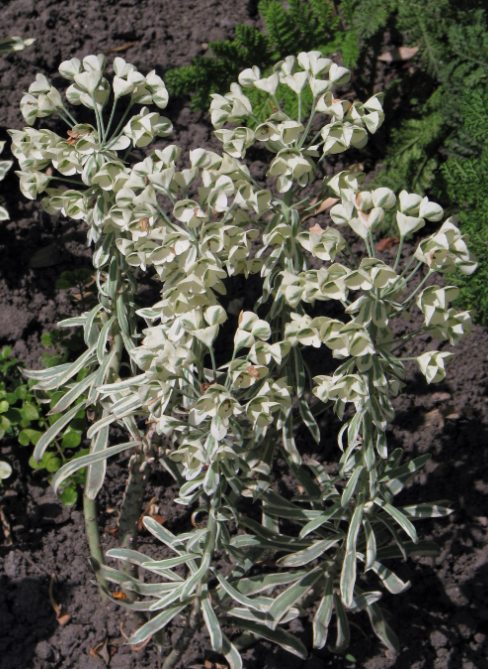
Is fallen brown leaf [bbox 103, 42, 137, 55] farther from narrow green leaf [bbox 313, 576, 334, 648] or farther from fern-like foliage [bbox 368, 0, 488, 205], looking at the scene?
narrow green leaf [bbox 313, 576, 334, 648]

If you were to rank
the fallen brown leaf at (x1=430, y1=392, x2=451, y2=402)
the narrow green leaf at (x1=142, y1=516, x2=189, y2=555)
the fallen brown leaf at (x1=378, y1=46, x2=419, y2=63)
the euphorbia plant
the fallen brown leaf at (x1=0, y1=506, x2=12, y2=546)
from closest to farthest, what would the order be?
the euphorbia plant → the narrow green leaf at (x1=142, y1=516, x2=189, y2=555) → the fallen brown leaf at (x1=0, y1=506, x2=12, y2=546) → the fallen brown leaf at (x1=430, y1=392, x2=451, y2=402) → the fallen brown leaf at (x1=378, y1=46, x2=419, y2=63)

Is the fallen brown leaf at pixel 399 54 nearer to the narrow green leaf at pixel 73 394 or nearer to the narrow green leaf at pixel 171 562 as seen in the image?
the narrow green leaf at pixel 73 394

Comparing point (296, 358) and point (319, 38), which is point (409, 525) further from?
point (319, 38)

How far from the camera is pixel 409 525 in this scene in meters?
1.79

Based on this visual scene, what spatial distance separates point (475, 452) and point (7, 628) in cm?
170

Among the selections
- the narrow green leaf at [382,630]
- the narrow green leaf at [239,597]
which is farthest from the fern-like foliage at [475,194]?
the narrow green leaf at [239,597]

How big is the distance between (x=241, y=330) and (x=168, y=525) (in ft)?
3.85

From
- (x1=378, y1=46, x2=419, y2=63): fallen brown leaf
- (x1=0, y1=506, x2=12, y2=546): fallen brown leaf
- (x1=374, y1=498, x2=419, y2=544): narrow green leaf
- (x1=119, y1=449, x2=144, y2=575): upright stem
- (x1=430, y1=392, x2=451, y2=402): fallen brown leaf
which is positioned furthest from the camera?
(x1=378, y1=46, x2=419, y2=63): fallen brown leaf

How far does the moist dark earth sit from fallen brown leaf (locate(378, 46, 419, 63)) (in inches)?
33.5

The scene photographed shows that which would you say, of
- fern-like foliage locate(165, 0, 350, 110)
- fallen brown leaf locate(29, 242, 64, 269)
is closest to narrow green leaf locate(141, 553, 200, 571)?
fallen brown leaf locate(29, 242, 64, 269)

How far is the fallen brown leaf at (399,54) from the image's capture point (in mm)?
2967

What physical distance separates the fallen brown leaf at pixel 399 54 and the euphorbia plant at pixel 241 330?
1.35 metres

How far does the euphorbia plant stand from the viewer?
59.7 inches

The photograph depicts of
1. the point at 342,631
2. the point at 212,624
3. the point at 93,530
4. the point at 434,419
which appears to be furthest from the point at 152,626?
the point at 434,419
